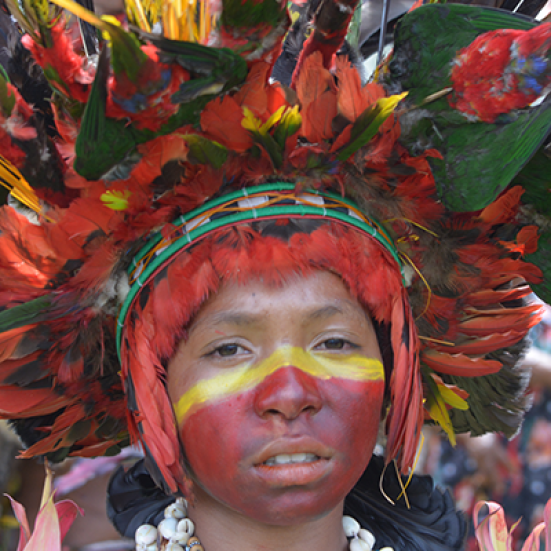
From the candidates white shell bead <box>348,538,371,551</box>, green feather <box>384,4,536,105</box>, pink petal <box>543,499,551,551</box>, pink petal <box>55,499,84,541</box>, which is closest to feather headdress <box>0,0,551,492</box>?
green feather <box>384,4,536,105</box>

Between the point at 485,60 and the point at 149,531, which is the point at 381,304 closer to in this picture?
the point at 485,60

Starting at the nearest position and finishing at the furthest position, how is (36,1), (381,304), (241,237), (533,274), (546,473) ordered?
(36,1)
(241,237)
(381,304)
(533,274)
(546,473)

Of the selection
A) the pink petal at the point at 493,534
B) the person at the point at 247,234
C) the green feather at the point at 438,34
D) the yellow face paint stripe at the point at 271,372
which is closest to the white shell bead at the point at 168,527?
the person at the point at 247,234

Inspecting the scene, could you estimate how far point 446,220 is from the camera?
1735 mm

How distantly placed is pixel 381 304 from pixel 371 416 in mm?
316

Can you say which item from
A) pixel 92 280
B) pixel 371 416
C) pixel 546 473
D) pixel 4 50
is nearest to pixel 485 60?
pixel 371 416

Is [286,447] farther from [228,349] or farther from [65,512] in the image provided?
[65,512]

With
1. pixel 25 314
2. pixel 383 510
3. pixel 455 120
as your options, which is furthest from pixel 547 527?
pixel 25 314

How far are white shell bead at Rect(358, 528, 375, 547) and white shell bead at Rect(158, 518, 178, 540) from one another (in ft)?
1.97

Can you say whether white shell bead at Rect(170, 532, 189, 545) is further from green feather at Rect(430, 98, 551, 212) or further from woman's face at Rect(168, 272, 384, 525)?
green feather at Rect(430, 98, 551, 212)

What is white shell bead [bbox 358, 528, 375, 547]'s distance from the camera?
1846mm

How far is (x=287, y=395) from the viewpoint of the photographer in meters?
1.38

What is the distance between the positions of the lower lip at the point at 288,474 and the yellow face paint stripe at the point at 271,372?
7.9 inches

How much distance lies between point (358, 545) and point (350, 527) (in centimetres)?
7
